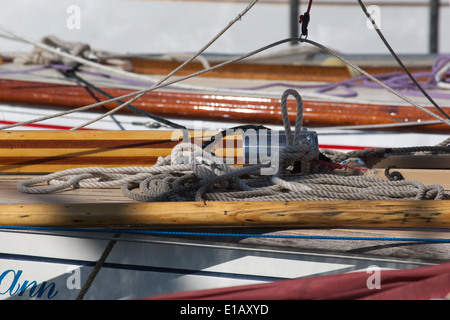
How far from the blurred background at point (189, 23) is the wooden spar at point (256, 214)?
5904mm

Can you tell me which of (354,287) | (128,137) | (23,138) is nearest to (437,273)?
(354,287)

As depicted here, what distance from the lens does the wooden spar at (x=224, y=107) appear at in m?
3.09

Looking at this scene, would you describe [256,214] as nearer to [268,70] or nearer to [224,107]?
[224,107]

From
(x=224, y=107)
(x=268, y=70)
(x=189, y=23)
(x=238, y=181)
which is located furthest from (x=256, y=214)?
(x=189, y=23)

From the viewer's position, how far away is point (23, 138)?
2.17 m

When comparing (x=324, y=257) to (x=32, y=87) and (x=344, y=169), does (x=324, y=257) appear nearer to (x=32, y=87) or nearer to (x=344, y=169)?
(x=344, y=169)

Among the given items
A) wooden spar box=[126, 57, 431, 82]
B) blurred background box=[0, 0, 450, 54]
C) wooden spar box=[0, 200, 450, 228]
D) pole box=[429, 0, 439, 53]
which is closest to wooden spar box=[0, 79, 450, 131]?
wooden spar box=[126, 57, 431, 82]

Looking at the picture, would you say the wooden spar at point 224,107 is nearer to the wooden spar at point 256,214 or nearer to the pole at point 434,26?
the wooden spar at point 256,214

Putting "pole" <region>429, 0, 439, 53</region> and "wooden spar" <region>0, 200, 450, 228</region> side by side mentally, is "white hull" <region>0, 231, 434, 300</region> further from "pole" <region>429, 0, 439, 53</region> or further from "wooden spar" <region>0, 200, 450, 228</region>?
"pole" <region>429, 0, 439, 53</region>

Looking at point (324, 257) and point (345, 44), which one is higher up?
point (345, 44)

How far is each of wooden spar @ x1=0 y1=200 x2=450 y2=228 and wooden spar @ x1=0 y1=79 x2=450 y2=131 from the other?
1490 millimetres

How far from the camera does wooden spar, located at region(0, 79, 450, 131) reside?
10.2 ft

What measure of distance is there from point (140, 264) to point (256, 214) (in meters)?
0.38
